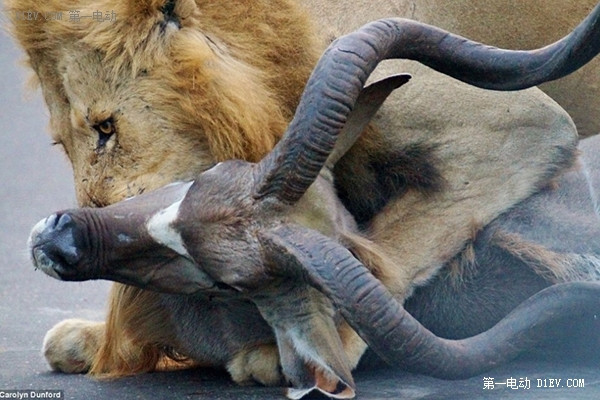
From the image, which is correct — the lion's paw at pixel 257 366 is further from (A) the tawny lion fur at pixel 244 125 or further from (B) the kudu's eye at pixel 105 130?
(B) the kudu's eye at pixel 105 130

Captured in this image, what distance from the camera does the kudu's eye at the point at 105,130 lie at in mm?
3156

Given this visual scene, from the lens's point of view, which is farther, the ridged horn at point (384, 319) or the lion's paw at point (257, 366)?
the lion's paw at point (257, 366)

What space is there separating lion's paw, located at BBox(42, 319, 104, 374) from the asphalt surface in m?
0.04

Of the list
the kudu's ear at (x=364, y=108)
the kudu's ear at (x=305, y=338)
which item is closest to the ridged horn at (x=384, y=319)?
the kudu's ear at (x=305, y=338)

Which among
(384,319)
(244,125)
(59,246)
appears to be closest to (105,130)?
(244,125)

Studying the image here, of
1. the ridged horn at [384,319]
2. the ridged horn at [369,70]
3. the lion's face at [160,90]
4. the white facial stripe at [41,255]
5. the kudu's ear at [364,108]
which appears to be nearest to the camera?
the ridged horn at [384,319]

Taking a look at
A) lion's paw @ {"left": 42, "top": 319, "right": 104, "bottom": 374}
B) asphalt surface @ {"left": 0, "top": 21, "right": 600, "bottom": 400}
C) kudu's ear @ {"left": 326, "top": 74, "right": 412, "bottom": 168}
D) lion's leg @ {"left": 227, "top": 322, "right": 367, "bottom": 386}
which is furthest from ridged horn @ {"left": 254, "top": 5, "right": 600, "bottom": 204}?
lion's paw @ {"left": 42, "top": 319, "right": 104, "bottom": 374}

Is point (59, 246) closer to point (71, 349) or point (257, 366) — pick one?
point (257, 366)

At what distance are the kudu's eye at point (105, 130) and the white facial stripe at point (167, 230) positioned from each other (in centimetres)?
38

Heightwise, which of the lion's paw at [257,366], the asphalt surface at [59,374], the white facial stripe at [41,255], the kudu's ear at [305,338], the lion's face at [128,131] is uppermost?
the lion's face at [128,131]

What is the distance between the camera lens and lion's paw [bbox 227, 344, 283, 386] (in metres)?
3.11

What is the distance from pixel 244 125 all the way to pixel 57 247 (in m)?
0.56

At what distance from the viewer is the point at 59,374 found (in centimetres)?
353

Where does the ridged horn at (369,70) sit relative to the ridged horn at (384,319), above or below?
above
